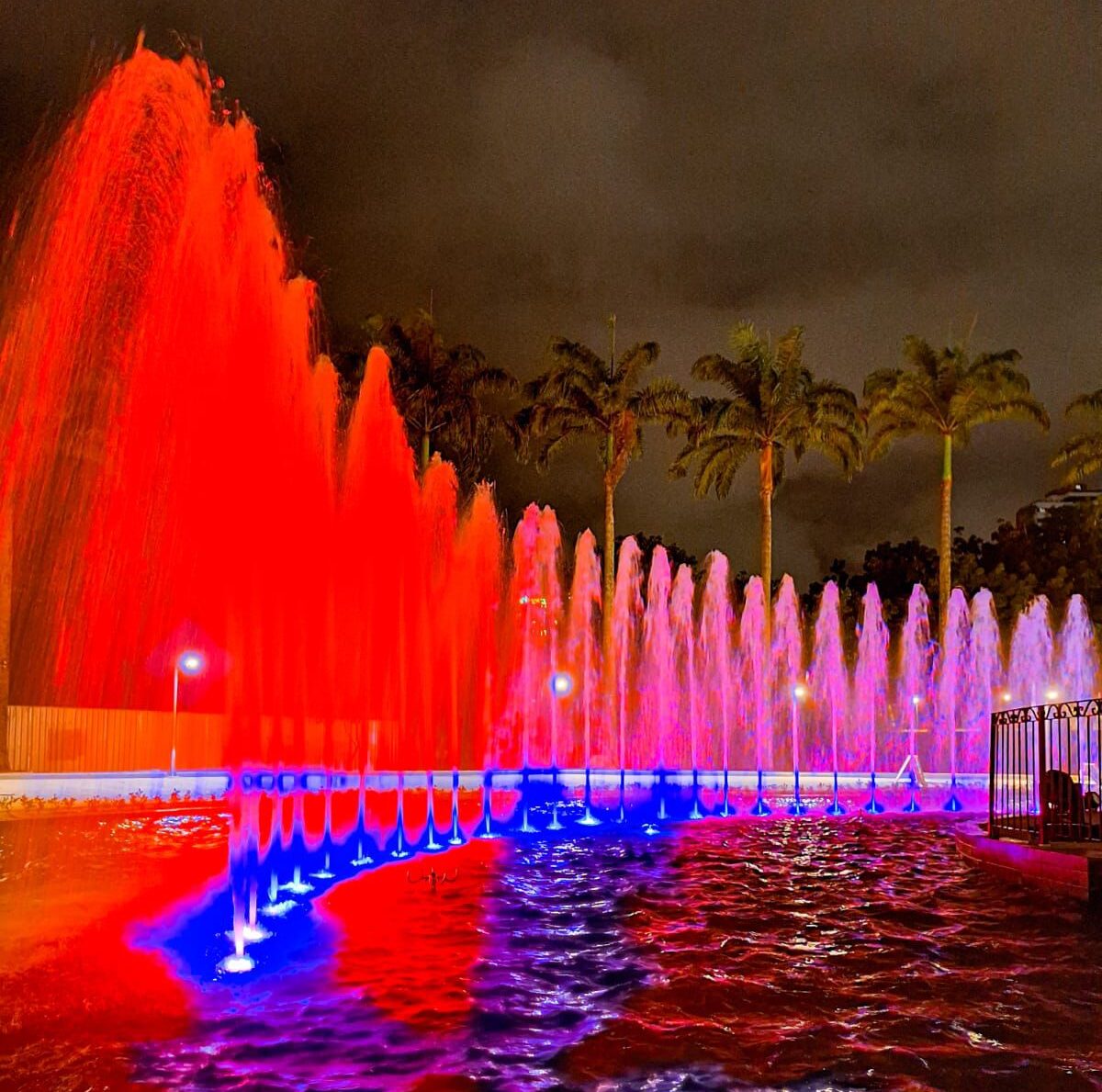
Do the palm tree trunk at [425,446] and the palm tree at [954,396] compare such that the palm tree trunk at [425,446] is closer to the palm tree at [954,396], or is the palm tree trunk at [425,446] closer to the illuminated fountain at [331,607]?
the illuminated fountain at [331,607]

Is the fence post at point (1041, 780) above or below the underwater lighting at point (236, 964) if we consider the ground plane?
above

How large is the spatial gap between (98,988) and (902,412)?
40978mm

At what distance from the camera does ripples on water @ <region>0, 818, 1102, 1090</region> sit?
713 centimetres

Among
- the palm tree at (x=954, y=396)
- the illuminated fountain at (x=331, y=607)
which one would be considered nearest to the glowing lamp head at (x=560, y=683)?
the illuminated fountain at (x=331, y=607)

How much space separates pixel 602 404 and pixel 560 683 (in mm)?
12197

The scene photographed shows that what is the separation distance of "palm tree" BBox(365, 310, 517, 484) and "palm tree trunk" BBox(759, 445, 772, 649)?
438 inches

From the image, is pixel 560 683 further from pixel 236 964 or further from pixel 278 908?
pixel 236 964

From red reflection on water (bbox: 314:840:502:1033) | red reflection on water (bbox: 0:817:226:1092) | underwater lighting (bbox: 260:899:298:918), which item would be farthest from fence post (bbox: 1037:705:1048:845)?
red reflection on water (bbox: 0:817:226:1092)

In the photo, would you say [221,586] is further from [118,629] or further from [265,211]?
[118,629]

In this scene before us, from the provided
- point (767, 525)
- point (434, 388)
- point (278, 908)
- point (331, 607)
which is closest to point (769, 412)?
point (767, 525)

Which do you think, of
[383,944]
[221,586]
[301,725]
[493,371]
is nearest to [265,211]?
[221,586]

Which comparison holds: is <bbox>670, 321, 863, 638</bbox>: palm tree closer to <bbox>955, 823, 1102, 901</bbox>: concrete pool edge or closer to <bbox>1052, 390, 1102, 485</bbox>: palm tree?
<bbox>1052, 390, 1102, 485</bbox>: palm tree

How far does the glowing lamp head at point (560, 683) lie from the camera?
113 ft

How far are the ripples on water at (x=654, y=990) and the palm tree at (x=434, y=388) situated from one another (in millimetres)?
27528
